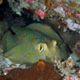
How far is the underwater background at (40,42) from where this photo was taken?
2.74 metres

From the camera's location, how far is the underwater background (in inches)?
108

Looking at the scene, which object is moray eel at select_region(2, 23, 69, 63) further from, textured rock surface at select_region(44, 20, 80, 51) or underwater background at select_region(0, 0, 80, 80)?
textured rock surface at select_region(44, 20, 80, 51)

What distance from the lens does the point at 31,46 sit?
4.06m

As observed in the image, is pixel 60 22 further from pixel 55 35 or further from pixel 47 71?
pixel 47 71

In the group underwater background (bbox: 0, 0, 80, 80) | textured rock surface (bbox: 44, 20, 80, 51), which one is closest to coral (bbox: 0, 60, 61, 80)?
underwater background (bbox: 0, 0, 80, 80)

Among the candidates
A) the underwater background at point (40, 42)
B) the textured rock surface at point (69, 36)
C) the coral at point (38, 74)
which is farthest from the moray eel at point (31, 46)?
the coral at point (38, 74)

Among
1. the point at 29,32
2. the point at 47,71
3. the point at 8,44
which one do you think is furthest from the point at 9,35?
the point at 47,71

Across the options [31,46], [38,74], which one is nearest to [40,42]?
[31,46]

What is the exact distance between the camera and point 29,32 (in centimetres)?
457

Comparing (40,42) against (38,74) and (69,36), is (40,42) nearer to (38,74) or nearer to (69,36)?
(69,36)

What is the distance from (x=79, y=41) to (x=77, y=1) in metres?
1.37

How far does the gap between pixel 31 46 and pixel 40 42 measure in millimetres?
279

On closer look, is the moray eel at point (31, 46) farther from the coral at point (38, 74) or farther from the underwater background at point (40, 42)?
the coral at point (38, 74)

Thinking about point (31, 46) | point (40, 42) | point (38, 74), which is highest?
point (38, 74)
